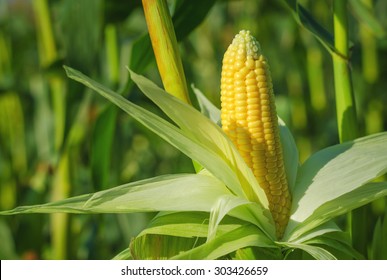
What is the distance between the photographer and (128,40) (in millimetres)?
2094

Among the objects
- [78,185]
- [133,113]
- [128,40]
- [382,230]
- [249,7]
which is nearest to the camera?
[133,113]

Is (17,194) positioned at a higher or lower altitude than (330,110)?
lower

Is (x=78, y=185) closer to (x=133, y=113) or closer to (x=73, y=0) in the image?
(x=73, y=0)

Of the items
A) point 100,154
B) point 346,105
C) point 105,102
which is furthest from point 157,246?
point 105,102

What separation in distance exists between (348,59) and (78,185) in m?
1.65

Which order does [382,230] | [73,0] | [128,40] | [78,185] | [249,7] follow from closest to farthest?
[382,230] → [73,0] → [128,40] → [78,185] → [249,7]

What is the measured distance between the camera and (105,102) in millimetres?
2252

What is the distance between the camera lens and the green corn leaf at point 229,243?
79 centimetres

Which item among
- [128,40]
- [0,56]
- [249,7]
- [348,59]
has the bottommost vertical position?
[348,59]

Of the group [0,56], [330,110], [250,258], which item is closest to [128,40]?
[0,56]

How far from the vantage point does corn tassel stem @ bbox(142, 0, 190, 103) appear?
32.4 inches

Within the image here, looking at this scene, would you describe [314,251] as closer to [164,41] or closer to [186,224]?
[186,224]

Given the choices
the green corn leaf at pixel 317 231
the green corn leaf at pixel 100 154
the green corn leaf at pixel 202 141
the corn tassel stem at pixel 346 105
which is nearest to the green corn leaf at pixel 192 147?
the green corn leaf at pixel 202 141

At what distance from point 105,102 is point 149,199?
4.74 feet
